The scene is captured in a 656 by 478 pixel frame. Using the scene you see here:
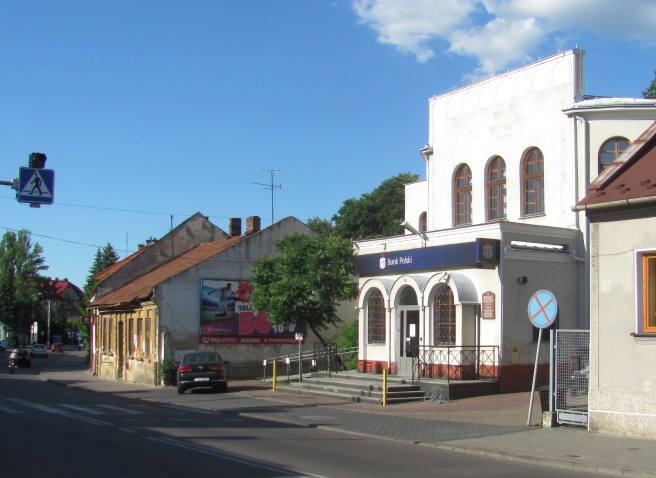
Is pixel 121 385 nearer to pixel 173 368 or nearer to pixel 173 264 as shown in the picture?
pixel 173 368

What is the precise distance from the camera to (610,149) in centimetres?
2548

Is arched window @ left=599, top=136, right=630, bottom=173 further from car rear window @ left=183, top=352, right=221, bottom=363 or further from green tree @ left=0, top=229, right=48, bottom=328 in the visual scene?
green tree @ left=0, top=229, right=48, bottom=328

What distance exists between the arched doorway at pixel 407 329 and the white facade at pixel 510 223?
0.05 meters

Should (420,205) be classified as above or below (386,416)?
above

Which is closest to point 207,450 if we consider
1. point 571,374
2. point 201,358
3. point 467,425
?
point 467,425

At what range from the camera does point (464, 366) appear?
2372cm

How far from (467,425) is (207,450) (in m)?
6.80

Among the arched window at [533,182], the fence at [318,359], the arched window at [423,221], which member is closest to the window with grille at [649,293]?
the arched window at [533,182]

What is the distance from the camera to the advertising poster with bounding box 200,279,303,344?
3484 cm

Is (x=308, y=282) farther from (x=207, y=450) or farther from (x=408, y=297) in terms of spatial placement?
(x=207, y=450)

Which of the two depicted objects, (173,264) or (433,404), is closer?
(433,404)

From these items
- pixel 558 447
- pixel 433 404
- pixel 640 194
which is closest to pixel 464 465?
pixel 558 447

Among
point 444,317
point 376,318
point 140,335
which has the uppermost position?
point 444,317

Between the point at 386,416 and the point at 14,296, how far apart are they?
93.6 m
